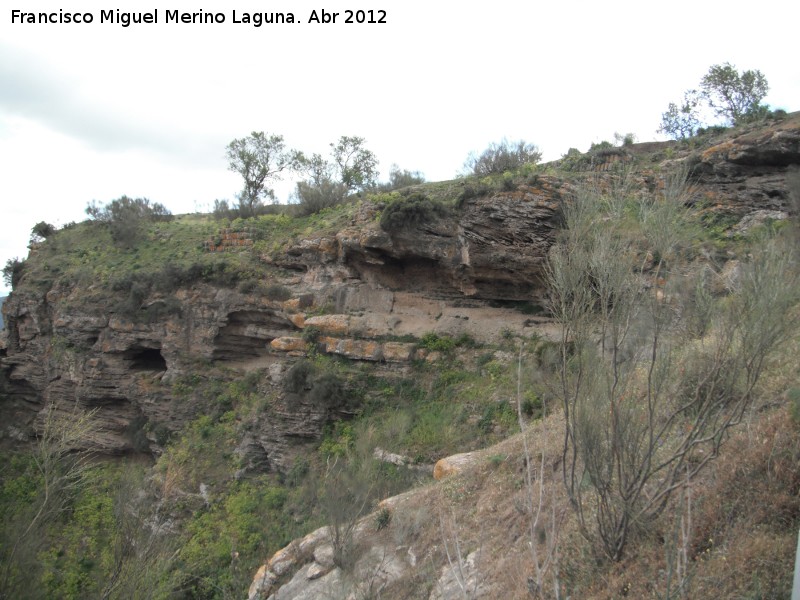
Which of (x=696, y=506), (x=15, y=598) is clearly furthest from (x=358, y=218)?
(x=696, y=506)

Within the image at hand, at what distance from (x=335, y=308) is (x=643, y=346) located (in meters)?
14.5

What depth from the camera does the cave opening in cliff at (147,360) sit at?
862 inches

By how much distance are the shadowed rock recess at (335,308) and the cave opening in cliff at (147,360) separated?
8cm

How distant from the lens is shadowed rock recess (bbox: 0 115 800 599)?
51.3ft

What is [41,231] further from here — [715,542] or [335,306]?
[715,542]

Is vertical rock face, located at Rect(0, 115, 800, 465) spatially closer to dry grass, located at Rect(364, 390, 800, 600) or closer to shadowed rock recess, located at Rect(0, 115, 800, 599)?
shadowed rock recess, located at Rect(0, 115, 800, 599)

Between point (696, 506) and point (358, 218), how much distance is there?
1580 centimetres

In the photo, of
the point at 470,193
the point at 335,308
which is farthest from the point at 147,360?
the point at 470,193

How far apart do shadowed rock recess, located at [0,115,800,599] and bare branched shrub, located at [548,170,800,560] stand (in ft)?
22.5

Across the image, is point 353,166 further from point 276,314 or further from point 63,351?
point 63,351

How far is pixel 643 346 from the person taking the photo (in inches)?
195

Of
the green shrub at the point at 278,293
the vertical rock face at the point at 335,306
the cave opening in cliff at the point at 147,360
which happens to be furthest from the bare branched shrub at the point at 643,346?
the cave opening in cliff at the point at 147,360

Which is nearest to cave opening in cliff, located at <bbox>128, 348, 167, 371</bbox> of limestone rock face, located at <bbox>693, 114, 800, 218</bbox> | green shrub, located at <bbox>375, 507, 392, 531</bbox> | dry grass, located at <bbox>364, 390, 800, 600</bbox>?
green shrub, located at <bbox>375, 507, 392, 531</bbox>

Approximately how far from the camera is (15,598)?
7.33 meters
